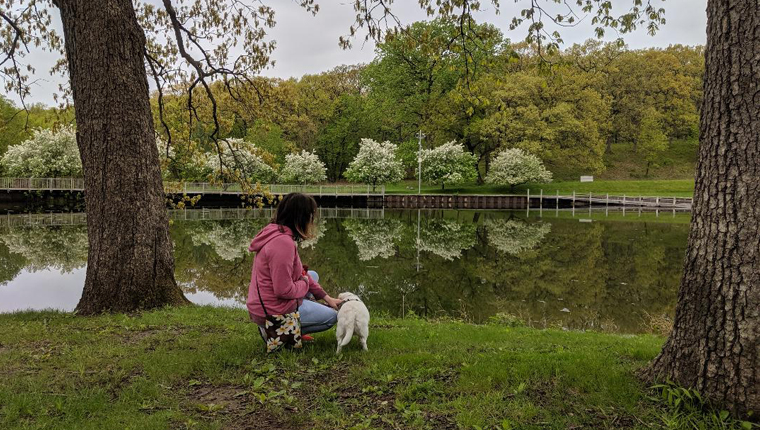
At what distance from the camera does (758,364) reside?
289 centimetres

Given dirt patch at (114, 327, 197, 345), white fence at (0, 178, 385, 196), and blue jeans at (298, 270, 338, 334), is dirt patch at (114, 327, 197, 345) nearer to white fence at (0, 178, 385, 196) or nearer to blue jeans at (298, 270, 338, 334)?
blue jeans at (298, 270, 338, 334)

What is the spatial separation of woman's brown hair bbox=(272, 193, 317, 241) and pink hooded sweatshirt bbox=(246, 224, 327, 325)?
0.20 feet

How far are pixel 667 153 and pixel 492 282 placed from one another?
54218mm

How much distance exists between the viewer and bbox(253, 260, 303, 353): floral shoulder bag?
431cm

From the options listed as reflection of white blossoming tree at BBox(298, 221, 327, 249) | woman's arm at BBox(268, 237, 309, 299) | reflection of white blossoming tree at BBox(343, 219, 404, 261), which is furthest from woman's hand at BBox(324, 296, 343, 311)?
reflection of white blossoming tree at BBox(343, 219, 404, 261)

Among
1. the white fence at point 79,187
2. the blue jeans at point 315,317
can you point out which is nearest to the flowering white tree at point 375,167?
the white fence at point 79,187

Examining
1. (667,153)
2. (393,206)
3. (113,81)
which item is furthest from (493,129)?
(113,81)

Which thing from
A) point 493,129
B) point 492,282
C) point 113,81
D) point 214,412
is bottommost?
point 492,282

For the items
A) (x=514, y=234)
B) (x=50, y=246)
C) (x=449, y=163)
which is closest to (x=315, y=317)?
(x=50, y=246)

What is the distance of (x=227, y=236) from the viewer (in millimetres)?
22812

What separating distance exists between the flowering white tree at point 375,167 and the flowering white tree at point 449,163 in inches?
122

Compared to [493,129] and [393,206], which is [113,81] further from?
[493,129]

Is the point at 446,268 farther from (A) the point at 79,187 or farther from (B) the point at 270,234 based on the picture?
(A) the point at 79,187

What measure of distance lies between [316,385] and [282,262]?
1.01m
